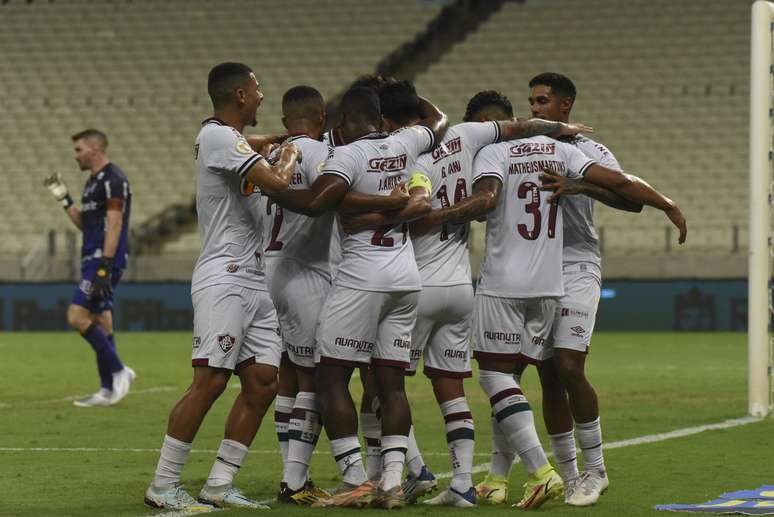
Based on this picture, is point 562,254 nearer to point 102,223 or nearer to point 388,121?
point 388,121

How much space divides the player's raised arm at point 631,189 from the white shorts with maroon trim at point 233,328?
70.4 inches

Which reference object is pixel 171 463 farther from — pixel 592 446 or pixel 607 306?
pixel 607 306

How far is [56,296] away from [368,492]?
1851 cm

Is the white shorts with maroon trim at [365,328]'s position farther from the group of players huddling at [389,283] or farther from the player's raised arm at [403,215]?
the player's raised arm at [403,215]

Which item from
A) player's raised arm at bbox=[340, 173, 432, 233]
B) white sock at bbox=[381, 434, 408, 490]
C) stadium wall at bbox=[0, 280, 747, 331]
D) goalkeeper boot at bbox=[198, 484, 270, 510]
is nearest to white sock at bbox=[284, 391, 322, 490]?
goalkeeper boot at bbox=[198, 484, 270, 510]

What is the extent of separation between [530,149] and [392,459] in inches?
68.9

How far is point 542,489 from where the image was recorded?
686cm

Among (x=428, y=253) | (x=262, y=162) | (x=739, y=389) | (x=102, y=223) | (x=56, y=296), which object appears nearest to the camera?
(x=262, y=162)

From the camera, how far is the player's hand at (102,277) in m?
12.2

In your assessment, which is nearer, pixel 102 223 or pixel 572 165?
pixel 572 165

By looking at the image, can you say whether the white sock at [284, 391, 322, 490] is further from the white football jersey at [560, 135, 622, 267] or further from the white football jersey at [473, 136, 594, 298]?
the white football jersey at [560, 135, 622, 267]

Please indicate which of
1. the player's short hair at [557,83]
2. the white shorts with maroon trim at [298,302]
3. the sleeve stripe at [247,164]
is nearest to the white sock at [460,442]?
the white shorts with maroon trim at [298,302]

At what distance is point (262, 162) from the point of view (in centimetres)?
674

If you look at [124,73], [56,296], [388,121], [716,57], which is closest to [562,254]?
[388,121]
